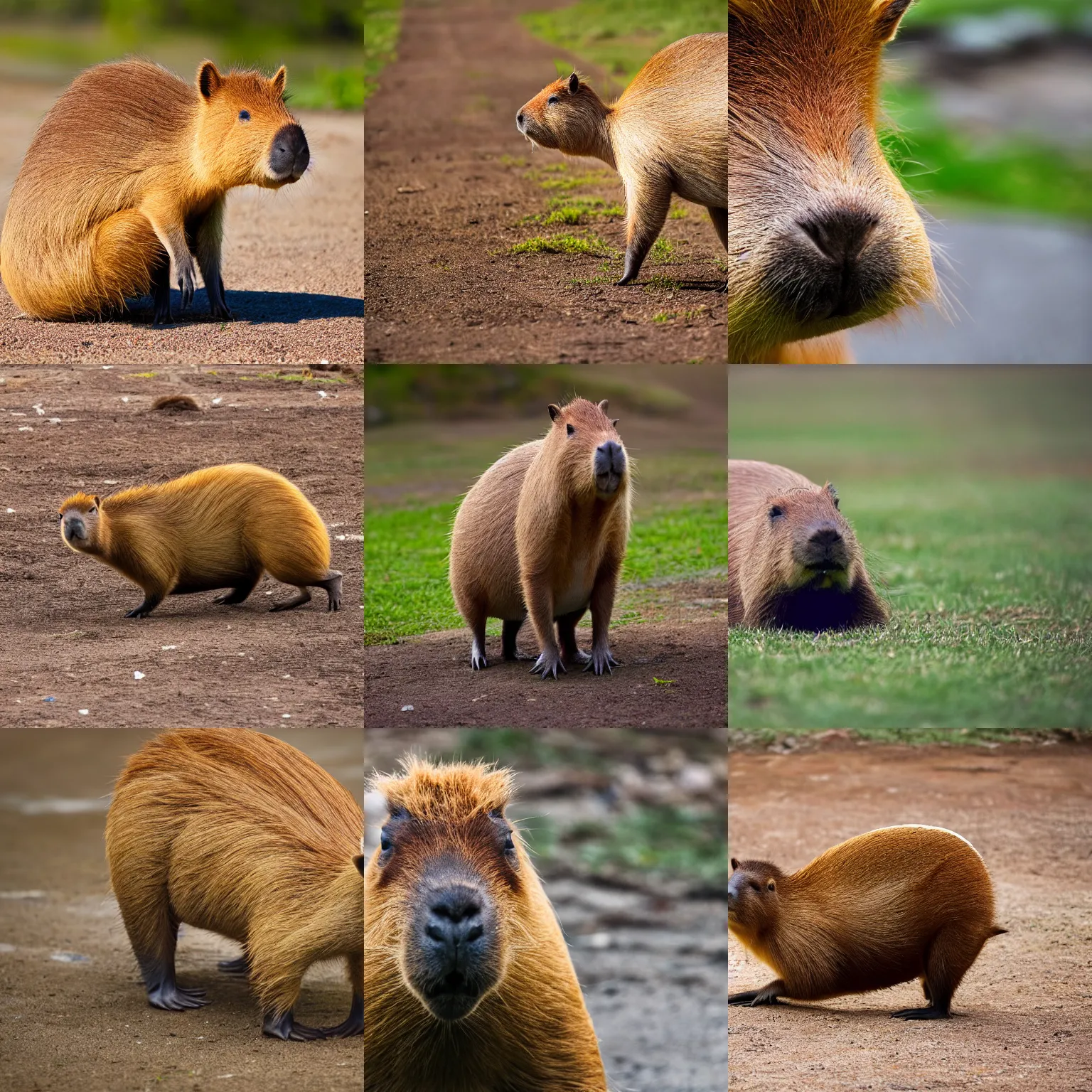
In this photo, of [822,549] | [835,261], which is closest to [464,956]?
[822,549]

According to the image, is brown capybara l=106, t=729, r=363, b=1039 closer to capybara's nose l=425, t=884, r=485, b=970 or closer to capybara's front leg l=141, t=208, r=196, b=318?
capybara's nose l=425, t=884, r=485, b=970

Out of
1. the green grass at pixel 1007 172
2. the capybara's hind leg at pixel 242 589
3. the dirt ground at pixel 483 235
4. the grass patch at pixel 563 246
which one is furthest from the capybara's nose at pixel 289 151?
the green grass at pixel 1007 172

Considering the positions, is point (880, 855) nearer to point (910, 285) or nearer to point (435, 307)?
point (910, 285)

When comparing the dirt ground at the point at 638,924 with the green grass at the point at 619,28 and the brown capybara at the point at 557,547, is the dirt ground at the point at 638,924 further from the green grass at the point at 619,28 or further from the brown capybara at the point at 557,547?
the green grass at the point at 619,28

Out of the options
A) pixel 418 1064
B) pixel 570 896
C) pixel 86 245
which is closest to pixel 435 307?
pixel 86 245

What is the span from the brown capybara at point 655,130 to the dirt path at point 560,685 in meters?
1.34

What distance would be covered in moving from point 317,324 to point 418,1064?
271 centimetres

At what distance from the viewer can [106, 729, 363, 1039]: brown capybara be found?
15.1 ft

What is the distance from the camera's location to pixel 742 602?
15.9 feet

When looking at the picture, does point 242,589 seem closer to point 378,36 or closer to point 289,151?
point 289,151

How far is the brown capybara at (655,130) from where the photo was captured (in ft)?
13.3

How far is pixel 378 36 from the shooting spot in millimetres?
4797

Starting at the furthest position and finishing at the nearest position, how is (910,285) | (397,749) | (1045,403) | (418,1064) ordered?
Result: (1045,403) → (397,749) → (418,1064) → (910,285)

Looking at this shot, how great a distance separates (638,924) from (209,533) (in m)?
4.67
